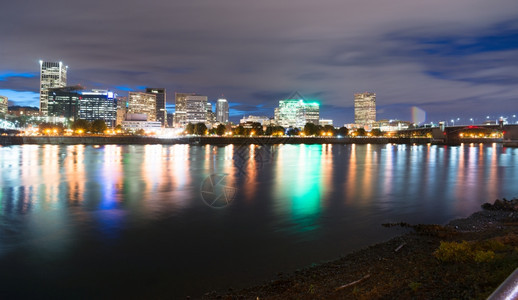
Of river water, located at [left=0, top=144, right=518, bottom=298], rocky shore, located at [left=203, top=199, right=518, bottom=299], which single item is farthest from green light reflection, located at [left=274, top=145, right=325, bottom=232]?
rocky shore, located at [left=203, top=199, right=518, bottom=299]

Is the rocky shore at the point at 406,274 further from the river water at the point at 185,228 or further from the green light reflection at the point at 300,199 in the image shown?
the green light reflection at the point at 300,199

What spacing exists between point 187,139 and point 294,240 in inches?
6855

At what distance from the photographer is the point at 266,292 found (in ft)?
36.7

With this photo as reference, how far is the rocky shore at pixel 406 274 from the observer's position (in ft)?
29.0

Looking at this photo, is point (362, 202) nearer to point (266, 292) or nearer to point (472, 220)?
point (472, 220)

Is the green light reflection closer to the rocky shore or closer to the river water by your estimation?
the river water

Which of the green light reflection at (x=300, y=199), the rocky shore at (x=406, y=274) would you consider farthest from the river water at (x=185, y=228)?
the rocky shore at (x=406, y=274)

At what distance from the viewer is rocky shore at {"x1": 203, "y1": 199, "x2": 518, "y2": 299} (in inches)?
348

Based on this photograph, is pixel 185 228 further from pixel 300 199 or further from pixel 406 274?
pixel 406 274

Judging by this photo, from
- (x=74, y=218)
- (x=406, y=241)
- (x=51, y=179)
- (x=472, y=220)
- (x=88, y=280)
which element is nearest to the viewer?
(x=88, y=280)

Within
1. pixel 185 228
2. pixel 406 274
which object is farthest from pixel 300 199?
pixel 406 274

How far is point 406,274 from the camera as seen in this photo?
417 inches

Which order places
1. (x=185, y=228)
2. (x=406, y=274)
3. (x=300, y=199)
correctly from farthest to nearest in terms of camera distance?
(x=300, y=199), (x=185, y=228), (x=406, y=274)

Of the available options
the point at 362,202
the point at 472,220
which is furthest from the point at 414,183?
the point at 472,220
